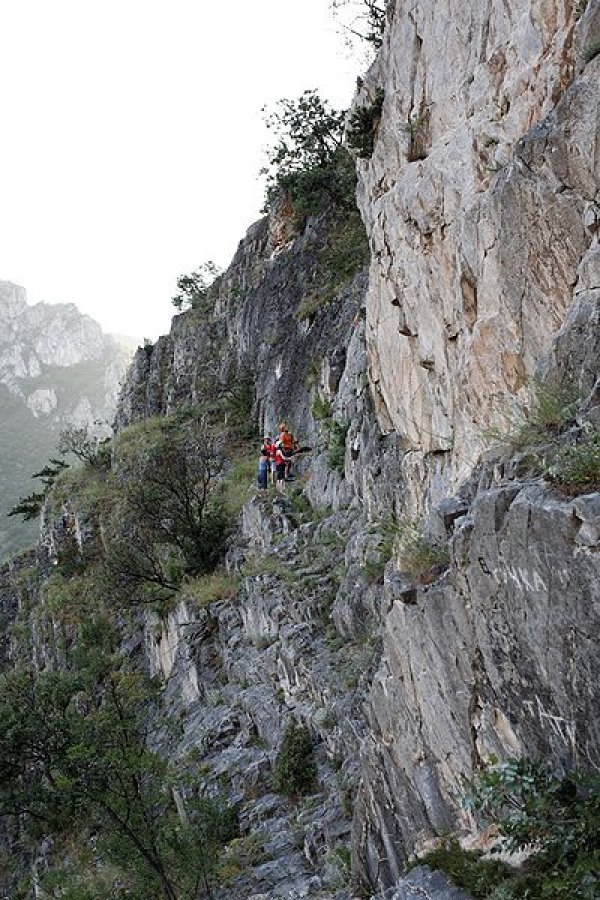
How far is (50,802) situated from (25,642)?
47.6ft

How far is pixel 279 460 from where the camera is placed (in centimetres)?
1794

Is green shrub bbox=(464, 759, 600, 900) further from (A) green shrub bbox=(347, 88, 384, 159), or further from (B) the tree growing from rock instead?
(A) green shrub bbox=(347, 88, 384, 159)

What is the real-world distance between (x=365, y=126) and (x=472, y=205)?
17.2 ft

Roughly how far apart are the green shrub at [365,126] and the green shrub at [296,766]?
11.4 metres

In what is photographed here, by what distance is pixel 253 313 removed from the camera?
27.3 m

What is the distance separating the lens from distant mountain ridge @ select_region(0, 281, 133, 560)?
349 feet

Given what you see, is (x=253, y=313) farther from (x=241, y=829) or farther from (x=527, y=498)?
(x=527, y=498)

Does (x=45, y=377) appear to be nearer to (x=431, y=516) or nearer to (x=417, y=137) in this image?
(x=417, y=137)

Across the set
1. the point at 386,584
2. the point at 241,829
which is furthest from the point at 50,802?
the point at 386,584

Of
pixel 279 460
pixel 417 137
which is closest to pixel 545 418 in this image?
pixel 417 137

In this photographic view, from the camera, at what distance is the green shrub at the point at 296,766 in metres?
10.4

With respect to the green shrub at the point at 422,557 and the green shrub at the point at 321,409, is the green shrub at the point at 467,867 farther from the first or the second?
the green shrub at the point at 321,409

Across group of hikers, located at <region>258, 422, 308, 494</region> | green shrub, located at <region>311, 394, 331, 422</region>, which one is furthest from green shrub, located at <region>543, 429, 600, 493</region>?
group of hikers, located at <region>258, 422, 308, 494</region>

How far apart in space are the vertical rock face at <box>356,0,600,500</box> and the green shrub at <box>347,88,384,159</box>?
30 cm
